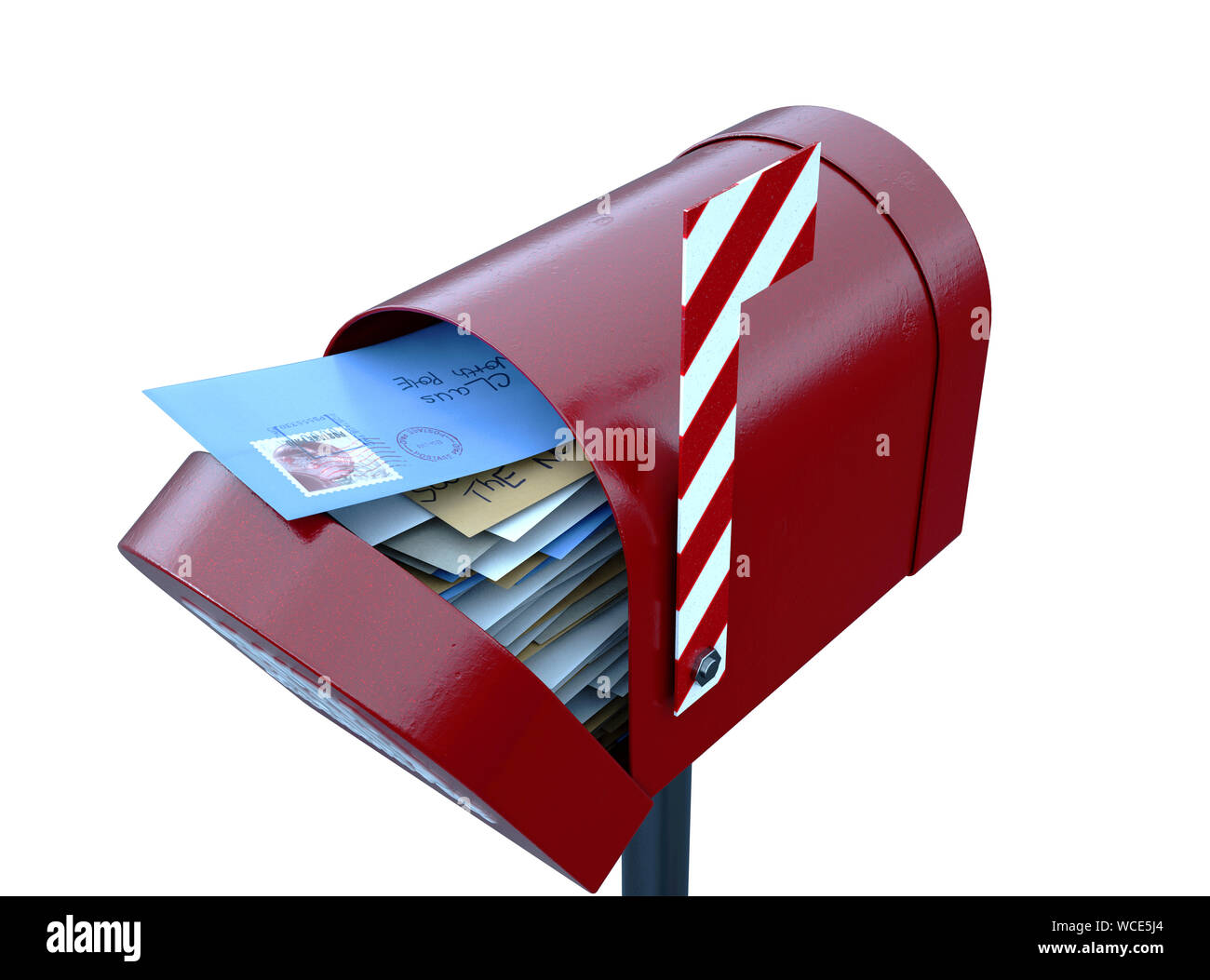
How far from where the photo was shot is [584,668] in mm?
2250

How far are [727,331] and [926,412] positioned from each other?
0.64 meters

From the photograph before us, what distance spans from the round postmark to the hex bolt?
1.45 feet

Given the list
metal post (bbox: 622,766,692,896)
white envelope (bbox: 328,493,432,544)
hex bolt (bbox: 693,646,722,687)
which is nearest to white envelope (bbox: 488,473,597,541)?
white envelope (bbox: 328,493,432,544)

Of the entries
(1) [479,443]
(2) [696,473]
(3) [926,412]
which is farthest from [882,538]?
(1) [479,443]

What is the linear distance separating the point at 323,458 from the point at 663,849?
989 millimetres

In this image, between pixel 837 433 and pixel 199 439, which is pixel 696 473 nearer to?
pixel 837 433

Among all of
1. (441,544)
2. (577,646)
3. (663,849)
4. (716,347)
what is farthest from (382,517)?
(663,849)

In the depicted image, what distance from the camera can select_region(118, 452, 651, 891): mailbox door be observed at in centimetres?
198

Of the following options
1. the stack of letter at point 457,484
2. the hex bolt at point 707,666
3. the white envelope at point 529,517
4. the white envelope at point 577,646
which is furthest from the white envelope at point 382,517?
the hex bolt at point 707,666

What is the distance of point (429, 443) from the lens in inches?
84.4

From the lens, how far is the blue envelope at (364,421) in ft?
6.73

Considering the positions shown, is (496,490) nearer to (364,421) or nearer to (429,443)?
(429,443)

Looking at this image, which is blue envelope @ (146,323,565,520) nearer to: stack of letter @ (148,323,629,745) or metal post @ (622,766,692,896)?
stack of letter @ (148,323,629,745)

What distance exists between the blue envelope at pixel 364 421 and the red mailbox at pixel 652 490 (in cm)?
5
